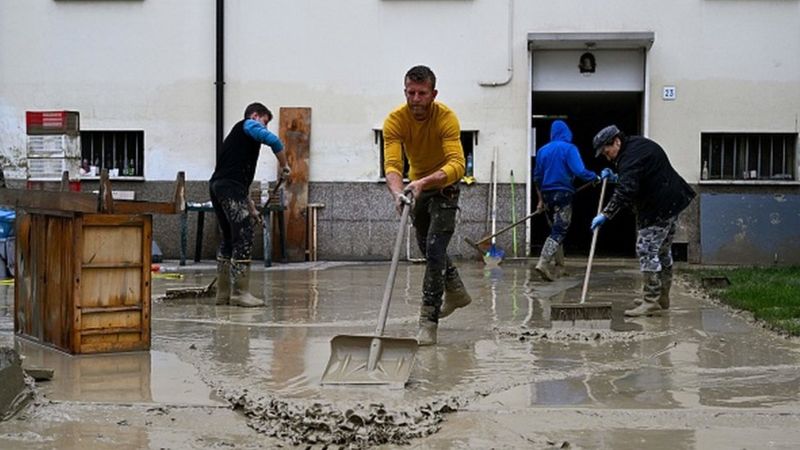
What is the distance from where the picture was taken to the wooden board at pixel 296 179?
49.5 feet

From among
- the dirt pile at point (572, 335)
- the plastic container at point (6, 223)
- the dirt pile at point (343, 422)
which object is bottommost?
the dirt pile at point (343, 422)

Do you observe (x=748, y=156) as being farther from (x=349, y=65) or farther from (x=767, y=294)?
(x=767, y=294)

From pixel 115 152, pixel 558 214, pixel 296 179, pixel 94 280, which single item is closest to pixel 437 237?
pixel 94 280

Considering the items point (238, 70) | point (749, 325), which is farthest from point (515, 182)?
point (749, 325)

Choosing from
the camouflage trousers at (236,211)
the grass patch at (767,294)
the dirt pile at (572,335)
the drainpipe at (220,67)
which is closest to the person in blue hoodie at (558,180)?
the grass patch at (767,294)

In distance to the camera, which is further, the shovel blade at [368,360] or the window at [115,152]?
the window at [115,152]

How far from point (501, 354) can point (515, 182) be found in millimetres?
8767

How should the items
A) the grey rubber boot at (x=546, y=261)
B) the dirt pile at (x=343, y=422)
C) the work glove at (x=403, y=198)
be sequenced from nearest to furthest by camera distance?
the dirt pile at (x=343, y=422) → the work glove at (x=403, y=198) → the grey rubber boot at (x=546, y=261)

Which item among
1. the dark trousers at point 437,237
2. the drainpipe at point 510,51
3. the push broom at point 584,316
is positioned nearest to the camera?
the dark trousers at point 437,237

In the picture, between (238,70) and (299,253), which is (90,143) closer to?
(238,70)

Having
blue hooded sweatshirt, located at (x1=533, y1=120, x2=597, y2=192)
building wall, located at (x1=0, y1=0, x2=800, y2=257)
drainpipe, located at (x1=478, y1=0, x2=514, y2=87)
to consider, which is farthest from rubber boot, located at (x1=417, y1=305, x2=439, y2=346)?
drainpipe, located at (x1=478, y1=0, x2=514, y2=87)

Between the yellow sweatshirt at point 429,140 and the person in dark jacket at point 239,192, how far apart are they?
83.5 inches

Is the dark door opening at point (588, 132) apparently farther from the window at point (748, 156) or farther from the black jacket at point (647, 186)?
the black jacket at point (647, 186)

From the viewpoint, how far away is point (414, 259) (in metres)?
14.9
